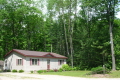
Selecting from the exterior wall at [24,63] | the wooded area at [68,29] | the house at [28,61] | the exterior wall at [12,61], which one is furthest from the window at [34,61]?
the wooded area at [68,29]

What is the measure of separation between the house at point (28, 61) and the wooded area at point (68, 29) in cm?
413

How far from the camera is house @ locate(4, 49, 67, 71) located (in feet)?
78.0

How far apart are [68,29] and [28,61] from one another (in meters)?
14.6

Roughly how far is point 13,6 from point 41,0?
296 inches

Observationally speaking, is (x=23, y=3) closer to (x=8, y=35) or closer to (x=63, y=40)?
(x=8, y=35)

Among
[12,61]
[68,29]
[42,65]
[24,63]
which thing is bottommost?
[42,65]

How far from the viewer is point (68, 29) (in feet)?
117

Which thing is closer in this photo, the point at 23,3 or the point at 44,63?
the point at 44,63

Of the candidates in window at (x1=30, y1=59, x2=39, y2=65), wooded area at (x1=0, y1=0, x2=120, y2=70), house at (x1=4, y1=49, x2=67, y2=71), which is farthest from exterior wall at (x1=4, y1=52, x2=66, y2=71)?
wooded area at (x1=0, y1=0, x2=120, y2=70)

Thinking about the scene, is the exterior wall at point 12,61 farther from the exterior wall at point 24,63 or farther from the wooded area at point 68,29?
the wooded area at point 68,29

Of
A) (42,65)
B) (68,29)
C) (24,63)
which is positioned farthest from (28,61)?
(68,29)

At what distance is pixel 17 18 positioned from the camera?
34.3 m

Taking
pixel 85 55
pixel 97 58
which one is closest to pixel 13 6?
pixel 85 55

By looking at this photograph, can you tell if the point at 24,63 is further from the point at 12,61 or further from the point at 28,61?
the point at 12,61
